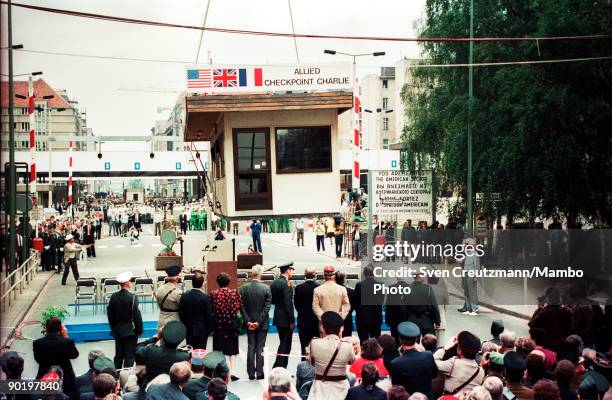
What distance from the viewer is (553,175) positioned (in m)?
24.4

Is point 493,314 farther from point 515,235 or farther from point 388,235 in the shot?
point 388,235

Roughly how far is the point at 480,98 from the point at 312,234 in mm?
31395

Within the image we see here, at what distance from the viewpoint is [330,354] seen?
29.2ft

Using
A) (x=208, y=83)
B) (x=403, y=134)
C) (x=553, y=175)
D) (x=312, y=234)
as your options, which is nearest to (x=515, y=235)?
(x=553, y=175)

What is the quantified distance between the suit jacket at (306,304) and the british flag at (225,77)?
898 centimetres

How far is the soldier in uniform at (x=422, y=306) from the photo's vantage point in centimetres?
1338

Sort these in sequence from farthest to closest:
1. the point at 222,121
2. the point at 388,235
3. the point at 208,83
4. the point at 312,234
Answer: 1. the point at 312,234
2. the point at 388,235
3. the point at 222,121
4. the point at 208,83

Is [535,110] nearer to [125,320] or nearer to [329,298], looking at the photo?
[329,298]

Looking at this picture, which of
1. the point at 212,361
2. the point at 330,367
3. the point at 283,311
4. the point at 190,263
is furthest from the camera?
the point at 190,263

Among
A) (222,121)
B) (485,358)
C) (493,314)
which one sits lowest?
(493,314)

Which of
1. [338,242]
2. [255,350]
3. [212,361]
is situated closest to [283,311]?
[255,350]

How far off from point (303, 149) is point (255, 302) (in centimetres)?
917

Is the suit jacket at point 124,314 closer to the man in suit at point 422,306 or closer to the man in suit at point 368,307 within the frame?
the man in suit at point 368,307

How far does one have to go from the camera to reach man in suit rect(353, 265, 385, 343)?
44.7 feet
